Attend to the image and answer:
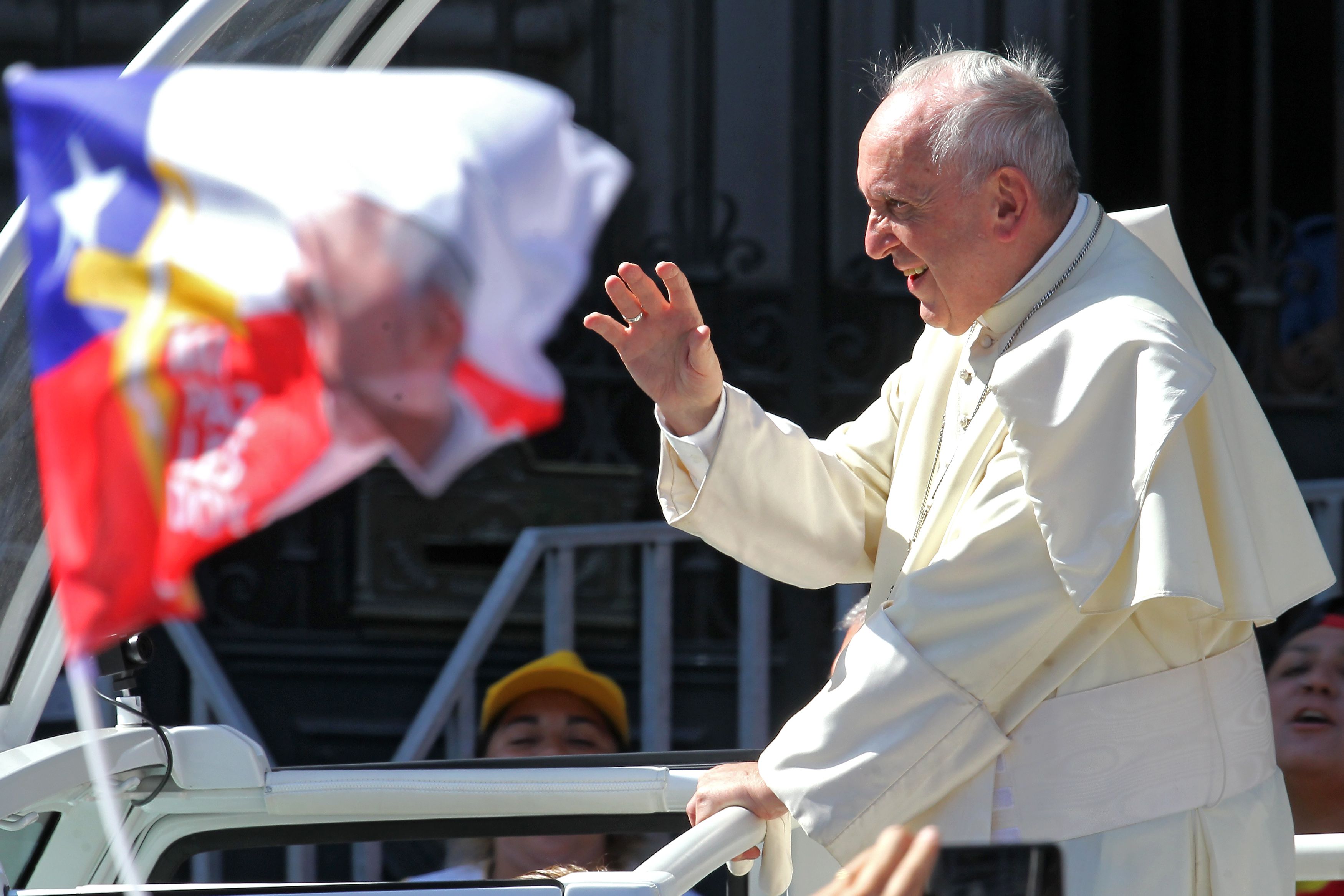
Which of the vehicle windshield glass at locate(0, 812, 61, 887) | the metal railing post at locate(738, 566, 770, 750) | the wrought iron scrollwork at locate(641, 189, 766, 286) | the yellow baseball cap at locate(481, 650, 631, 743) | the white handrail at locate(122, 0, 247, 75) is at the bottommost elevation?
the metal railing post at locate(738, 566, 770, 750)

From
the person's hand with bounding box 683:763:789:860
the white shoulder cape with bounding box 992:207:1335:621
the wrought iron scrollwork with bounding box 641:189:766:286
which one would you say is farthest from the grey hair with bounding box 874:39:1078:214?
the wrought iron scrollwork with bounding box 641:189:766:286

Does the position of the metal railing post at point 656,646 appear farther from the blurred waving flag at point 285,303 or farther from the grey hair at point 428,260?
the grey hair at point 428,260

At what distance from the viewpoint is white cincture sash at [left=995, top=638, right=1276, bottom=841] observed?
1.73m

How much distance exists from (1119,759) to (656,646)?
2.67 meters

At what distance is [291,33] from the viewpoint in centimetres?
217

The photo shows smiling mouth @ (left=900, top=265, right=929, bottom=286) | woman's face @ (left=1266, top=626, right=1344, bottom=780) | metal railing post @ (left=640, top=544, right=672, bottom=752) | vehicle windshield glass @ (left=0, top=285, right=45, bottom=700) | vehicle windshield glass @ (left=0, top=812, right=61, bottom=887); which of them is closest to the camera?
smiling mouth @ (left=900, top=265, right=929, bottom=286)

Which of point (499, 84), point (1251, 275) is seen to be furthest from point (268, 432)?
point (1251, 275)

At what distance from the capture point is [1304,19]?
438cm

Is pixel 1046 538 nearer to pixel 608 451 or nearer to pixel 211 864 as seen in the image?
pixel 608 451

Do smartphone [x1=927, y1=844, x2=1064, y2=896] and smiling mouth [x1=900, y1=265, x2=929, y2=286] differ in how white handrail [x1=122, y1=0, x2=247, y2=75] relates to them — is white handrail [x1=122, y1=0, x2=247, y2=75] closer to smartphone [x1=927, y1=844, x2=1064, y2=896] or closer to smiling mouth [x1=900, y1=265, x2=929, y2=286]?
smiling mouth [x1=900, y1=265, x2=929, y2=286]

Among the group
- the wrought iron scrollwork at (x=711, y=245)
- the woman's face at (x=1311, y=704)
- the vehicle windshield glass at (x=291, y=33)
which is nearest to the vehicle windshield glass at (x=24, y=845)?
the vehicle windshield glass at (x=291, y=33)

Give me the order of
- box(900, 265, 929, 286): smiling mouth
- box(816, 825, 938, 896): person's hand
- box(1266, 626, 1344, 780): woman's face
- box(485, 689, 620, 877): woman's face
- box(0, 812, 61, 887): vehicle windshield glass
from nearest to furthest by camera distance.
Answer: box(816, 825, 938, 896): person's hand → box(900, 265, 929, 286): smiling mouth → box(0, 812, 61, 887): vehicle windshield glass → box(1266, 626, 1344, 780): woman's face → box(485, 689, 620, 877): woman's face

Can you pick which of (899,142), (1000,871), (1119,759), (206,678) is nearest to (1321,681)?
(1119,759)

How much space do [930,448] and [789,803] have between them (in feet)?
1.75
